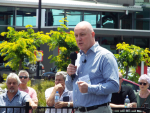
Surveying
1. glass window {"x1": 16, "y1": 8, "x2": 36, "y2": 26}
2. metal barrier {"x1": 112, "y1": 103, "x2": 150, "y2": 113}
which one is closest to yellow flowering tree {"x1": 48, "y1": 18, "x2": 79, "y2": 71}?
metal barrier {"x1": 112, "y1": 103, "x2": 150, "y2": 113}

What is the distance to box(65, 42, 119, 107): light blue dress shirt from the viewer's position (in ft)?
9.78

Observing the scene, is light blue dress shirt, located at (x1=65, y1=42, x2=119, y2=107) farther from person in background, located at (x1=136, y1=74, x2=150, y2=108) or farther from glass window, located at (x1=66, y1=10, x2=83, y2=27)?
glass window, located at (x1=66, y1=10, x2=83, y2=27)

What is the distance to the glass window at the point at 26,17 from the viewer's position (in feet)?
84.2

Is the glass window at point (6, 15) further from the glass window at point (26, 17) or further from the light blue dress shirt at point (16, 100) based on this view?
the light blue dress shirt at point (16, 100)

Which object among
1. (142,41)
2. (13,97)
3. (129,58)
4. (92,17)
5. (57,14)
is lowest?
(13,97)

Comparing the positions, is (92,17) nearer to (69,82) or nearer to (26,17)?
(26,17)

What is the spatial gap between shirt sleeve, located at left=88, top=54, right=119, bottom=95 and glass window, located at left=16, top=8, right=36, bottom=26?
23309 mm

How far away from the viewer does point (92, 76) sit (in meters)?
3.08

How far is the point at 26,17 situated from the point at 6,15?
1.87m

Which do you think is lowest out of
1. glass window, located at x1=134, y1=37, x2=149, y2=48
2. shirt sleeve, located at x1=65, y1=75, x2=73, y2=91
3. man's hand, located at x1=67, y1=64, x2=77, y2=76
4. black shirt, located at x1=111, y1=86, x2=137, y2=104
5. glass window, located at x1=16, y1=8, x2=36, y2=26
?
black shirt, located at x1=111, y1=86, x2=137, y2=104

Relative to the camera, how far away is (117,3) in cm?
3048

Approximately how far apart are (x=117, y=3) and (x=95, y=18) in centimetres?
457

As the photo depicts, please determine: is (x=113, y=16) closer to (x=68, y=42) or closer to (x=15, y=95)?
(x=68, y=42)

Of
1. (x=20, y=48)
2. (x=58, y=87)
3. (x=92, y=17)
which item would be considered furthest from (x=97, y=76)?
(x=92, y=17)
